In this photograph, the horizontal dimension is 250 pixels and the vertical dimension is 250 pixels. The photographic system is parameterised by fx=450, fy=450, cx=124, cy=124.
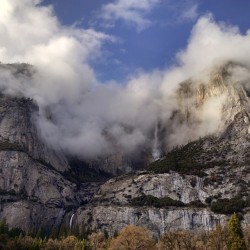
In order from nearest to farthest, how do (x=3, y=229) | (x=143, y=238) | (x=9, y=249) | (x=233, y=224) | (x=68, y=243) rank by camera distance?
(x=233, y=224) < (x=143, y=238) < (x=9, y=249) < (x=68, y=243) < (x=3, y=229)

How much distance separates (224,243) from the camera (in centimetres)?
12488

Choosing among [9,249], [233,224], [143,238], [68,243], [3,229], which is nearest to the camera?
[233,224]

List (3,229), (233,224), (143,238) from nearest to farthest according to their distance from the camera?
(233,224)
(143,238)
(3,229)

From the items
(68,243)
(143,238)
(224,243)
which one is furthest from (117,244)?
A: (68,243)

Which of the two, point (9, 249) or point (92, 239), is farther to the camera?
point (92, 239)

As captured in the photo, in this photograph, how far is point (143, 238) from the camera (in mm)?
122000

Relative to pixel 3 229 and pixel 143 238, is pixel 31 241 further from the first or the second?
pixel 143 238

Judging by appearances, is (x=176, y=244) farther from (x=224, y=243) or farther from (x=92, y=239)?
(x=92, y=239)

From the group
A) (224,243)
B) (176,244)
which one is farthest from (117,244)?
(224,243)

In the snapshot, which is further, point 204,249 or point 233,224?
point 204,249

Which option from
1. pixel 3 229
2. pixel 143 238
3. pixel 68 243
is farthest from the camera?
pixel 3 229

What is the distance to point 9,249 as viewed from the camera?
150m

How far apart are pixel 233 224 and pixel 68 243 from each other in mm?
73921

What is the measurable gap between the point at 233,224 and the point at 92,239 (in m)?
Result: 75.8
